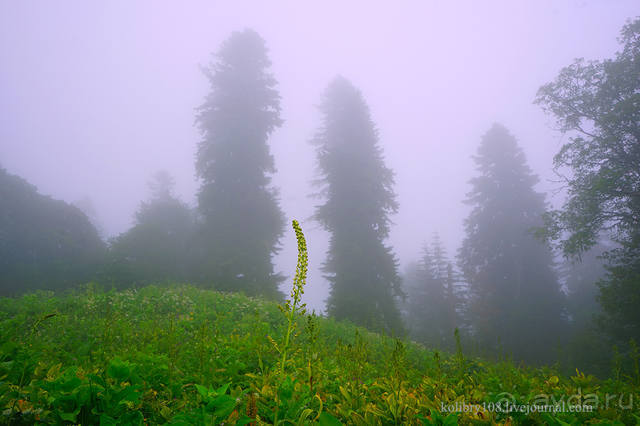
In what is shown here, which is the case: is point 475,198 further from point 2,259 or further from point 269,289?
point 2,259

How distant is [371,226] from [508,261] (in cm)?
901

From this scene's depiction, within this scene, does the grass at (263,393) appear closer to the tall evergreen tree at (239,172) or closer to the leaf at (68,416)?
the leaf at (68,416)

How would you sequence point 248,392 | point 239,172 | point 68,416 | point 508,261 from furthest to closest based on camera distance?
1. point 508,261
2. point 239,172
3. point 248,392
4. point 68,416

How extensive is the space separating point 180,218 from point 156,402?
715 inches

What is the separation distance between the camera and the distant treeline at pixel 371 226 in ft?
27.5

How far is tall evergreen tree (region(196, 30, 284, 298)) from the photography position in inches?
475

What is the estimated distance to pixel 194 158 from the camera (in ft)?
48.1

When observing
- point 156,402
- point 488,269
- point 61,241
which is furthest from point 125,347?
point 488,269

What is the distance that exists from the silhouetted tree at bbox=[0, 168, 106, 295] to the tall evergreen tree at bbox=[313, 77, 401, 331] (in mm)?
11158

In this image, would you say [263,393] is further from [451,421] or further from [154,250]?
[154,250]

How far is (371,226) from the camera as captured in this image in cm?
1466

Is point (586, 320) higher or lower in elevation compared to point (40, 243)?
lower

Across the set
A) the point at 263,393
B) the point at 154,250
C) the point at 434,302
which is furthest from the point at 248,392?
the point at 434,302

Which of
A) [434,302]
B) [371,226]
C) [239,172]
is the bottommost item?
[434,302]
